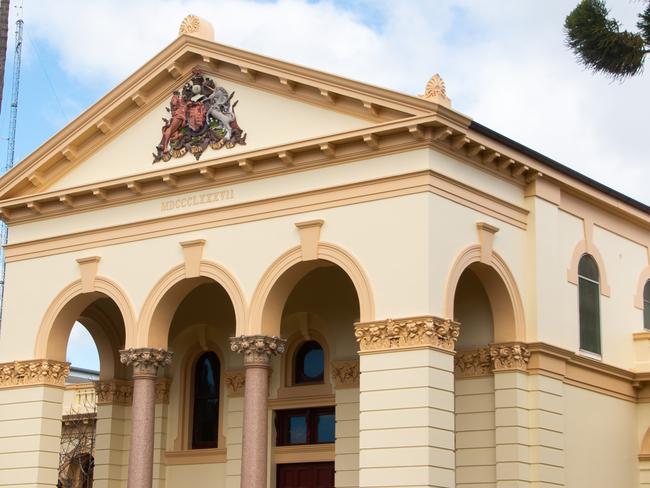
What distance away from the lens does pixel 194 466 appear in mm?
31953

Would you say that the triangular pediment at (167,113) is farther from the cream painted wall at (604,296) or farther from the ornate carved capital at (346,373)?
the ornate carved capital at (346,373)

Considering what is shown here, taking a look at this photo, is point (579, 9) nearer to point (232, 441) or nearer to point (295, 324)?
point (295, 324)

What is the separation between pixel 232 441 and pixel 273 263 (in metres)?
6.02

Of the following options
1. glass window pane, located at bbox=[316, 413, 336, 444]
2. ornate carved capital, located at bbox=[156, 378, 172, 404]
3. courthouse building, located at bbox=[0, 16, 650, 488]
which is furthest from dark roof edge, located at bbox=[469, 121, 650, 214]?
ornate carved capital, located at bbox=[156, 378, 172, 404]

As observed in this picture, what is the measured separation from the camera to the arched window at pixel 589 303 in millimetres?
29750

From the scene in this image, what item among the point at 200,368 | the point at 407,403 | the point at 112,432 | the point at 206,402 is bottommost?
the point at 407,403

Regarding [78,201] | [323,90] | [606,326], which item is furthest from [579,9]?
[78,201]

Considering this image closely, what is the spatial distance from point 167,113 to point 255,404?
6883 mm

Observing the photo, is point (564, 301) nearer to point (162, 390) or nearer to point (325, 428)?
point (325, 428)

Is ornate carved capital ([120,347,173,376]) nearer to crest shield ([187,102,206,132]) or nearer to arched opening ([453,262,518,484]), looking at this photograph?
crest shield ([187,102,206,132])

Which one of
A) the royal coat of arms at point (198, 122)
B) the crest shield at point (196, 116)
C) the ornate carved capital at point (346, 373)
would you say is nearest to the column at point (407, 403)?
the ornate carved capital at point (346, 373)

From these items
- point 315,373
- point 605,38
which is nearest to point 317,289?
point 315,373

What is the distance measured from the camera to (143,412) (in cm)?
2847

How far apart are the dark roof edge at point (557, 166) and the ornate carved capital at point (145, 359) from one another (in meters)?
8.14
